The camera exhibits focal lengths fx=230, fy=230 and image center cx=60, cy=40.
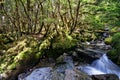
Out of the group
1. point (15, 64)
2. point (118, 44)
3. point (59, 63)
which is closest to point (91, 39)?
point (118, 44)

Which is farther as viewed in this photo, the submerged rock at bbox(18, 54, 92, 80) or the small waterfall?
the small waterfall

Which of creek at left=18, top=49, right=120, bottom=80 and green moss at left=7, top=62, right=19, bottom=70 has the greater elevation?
green moss at left=7, top=62, right=19, bottom=70

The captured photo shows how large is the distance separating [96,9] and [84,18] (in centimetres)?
99

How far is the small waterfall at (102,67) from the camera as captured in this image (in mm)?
9280

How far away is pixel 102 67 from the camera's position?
9992 millimetres

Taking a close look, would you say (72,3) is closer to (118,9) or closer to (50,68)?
(118,9)

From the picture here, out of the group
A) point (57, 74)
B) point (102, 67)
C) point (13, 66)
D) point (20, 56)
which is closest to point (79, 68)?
point (102, 67)

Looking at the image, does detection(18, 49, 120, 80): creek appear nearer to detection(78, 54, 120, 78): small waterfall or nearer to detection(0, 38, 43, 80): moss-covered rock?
detection(78, 54, 120, 78): small waterfall

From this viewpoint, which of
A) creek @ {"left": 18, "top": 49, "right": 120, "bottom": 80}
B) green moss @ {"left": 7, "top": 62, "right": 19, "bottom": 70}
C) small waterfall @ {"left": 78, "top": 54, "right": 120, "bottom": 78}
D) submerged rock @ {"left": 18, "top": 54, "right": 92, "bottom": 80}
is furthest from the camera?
small waterfall @ {"left": 78, "top": 54, "right": 120, "bottom": 78}

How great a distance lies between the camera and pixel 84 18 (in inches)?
431

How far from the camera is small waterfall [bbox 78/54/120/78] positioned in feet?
30.4

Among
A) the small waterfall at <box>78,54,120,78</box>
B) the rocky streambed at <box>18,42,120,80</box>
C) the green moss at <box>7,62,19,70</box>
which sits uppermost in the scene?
the green moss at <box>7,62,19,70</box>

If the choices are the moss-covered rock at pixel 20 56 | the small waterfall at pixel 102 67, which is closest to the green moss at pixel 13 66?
the moss-covered rock at pixel 20 56

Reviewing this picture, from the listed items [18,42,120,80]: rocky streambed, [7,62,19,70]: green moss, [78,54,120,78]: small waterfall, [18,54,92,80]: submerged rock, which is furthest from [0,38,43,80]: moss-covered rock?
[78,54,120,78]: small waterfall
